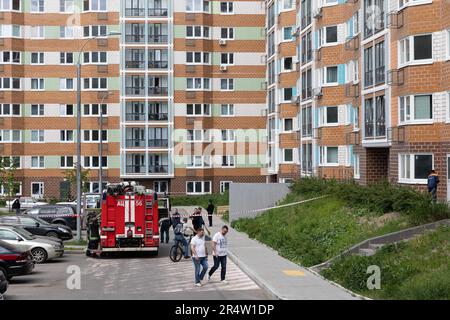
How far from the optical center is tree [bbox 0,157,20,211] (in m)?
60.7

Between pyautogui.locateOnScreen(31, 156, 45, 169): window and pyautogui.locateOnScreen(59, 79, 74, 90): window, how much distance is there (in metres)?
6.19

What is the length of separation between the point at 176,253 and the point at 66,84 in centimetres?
4225

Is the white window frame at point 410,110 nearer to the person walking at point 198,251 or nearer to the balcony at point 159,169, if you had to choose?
the person walking at point 198,251

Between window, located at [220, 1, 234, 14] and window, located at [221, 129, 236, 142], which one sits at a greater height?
window, located at [220, 1, 234, 14]

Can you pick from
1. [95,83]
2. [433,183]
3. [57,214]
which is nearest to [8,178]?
[95,83]

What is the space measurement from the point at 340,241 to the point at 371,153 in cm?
1314

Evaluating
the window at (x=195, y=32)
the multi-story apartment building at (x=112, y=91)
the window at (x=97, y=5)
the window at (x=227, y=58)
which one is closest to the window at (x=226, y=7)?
the multi-story apartment building at (x=112, y=91)

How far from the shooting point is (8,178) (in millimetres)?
60906

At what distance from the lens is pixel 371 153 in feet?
125

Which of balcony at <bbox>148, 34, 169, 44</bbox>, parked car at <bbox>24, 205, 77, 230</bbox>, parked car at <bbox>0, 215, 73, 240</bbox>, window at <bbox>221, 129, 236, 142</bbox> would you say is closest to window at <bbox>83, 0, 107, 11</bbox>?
balcony at <bbox>148, 34, 169, 44</bbox>

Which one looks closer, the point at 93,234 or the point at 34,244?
the point at 34,244

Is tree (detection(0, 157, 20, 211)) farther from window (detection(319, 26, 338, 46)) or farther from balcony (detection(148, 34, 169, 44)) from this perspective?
window (detection(319, 26, 338, 46))

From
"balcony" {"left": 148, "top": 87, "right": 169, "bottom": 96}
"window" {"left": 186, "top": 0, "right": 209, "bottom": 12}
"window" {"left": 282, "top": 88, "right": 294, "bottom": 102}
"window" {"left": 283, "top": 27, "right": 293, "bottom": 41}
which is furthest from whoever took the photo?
"window" {"left": 186, "top": 0, "right": 209, "bottom": 12}

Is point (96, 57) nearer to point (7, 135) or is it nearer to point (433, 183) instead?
point (7, 135)
